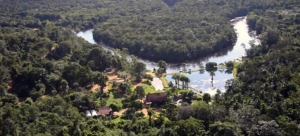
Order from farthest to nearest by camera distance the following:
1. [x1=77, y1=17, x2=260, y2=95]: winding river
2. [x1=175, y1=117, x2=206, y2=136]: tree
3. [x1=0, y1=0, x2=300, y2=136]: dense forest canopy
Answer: [x1=77, y1=17, x2=260, y2=95]: winding river
[x1=0, y1=0, x2=300, y2=136]: dense forest canopy
[x1=175, y1=117, x2=206, y2=136]: tree

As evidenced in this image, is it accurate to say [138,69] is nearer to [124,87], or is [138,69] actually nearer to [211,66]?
[124,87]

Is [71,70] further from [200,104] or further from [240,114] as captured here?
[240,114]

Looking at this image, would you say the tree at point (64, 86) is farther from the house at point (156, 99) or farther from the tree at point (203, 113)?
the tree at point (203, 113)

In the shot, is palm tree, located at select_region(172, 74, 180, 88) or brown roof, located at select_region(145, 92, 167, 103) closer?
brown roof, located at select_region(145, 92, 167, 103)

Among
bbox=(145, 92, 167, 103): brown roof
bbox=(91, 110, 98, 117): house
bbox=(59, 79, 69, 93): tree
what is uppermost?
bbox=(59, 79, 69, 93): tree

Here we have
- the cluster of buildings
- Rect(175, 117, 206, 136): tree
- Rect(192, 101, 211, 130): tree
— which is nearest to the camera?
Rect(175, 117, 206, 136): tree

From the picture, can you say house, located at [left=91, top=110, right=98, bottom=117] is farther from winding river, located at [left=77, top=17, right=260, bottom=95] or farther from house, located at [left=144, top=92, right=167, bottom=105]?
winding river, located at [left=77, top=17, right=260, bottom=95]

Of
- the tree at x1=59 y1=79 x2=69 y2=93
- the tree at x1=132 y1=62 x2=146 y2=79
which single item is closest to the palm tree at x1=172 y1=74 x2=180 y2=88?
the tree at x1=132 y1=62 x2=146 y2=79

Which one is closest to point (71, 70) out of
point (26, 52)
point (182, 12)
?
point (26, 52)
